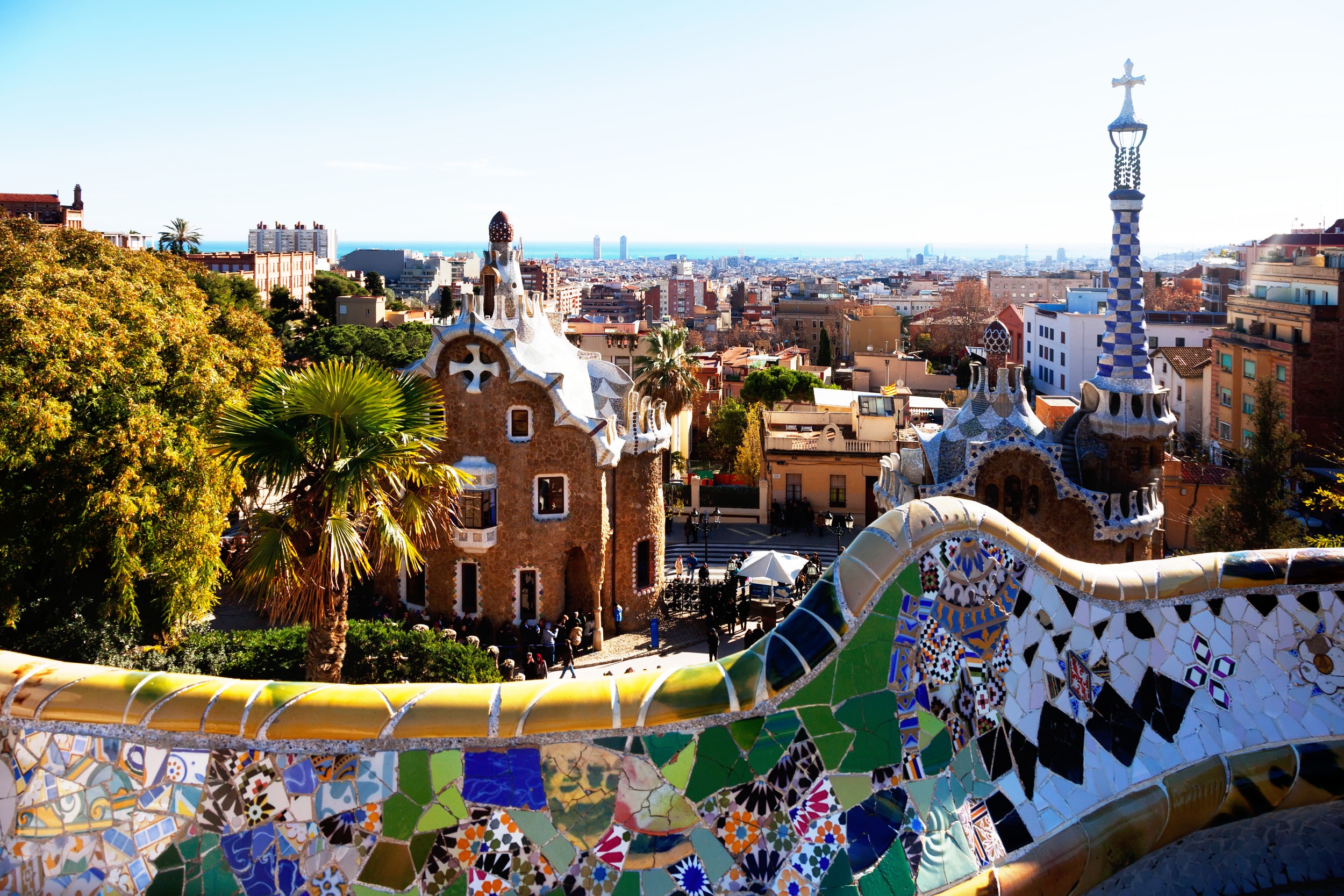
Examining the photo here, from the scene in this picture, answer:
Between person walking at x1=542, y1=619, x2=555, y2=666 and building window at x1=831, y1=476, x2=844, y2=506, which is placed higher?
building window at x1=831, y1=476, x2=844, y2=506

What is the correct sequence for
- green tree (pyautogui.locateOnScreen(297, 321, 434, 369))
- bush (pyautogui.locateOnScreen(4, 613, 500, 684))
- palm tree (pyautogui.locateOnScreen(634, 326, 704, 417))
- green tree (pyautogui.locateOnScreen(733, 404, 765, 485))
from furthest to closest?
green tree (pyautogui.locateOnScreen(297, 321, 434, 369)) → green tree (pyautogui.locateOnScreen(733, 404, 765, 485)) → palm tree (pyautogui.locateOnScreen(634, 326, 704, 417)) → bush (pyautogui.locateOnScreen(4, 613, 500, 684))

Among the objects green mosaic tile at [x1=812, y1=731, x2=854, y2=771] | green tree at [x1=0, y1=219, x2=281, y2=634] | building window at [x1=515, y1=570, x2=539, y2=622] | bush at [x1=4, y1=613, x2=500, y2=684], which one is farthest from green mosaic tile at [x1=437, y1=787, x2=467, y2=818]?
building window at [x1=515, y1=570, x2=539, y2=622]

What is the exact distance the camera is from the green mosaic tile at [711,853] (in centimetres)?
614

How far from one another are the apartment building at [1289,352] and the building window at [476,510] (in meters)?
29.5

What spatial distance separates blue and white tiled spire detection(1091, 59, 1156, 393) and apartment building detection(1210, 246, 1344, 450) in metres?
22.0

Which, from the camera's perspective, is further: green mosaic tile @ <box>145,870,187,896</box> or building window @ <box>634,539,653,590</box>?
building window @ <box>634,539,653,590</box>

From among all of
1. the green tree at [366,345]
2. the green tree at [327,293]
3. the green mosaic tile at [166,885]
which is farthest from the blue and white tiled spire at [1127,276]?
the green tree at [327,293]

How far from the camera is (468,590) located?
24766 millimetres

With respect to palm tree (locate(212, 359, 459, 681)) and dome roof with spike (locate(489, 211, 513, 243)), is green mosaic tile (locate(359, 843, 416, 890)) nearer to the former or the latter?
palm tree (locate(212, 359, 459, 681))

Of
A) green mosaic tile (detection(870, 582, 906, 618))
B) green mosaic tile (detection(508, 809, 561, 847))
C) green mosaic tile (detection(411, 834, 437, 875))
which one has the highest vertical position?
green mosaic tile (detection(870, 582, 906, 618))

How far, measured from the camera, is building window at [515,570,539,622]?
81.2 ft

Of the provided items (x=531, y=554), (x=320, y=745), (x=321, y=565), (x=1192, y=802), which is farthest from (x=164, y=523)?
(x=1192, y=802)

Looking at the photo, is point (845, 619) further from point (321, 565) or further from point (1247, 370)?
point (1247, 370)

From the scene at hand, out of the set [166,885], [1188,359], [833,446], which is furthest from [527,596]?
[1188,359]
